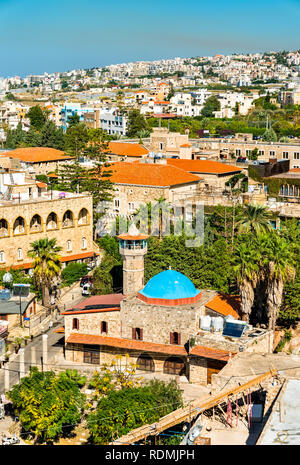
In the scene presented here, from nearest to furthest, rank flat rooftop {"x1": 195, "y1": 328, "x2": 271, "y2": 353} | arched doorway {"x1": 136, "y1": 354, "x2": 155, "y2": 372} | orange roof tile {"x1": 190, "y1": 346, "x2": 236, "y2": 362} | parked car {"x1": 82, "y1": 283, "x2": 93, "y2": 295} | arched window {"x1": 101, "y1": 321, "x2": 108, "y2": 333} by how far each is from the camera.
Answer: orange roof tile {"x1": 190, "y1": 346, "x2": 236, "y2": 362}
flat rooftop {"x1": 195, "y1": 328, "x2": 271, "y2": 353}
arched doorway {"x1": 136, "y1": 354, "x2": 155, "y2": 372}
arched window {"x1": 101, "y1": 321, "x2": 108, "y2": 333}
parked car {"x1": 82, "y1": 283, "x2": 93, "y2": 295}

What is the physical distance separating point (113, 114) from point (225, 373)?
97.5 m

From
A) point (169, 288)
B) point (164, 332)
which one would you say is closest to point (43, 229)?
point (169, 288)

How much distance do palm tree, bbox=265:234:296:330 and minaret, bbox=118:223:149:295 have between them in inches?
224

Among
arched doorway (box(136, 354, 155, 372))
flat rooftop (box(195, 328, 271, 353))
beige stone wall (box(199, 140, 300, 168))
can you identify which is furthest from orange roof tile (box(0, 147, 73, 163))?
flat rooftop (box(195, 328, 271, 353))

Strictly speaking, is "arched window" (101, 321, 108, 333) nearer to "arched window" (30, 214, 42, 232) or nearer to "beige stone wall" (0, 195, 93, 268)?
"beige stone wall" (0, 195, 93, 268)

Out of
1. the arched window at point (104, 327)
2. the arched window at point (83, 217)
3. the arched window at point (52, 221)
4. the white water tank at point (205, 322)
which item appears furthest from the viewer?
the arched window at point (83, 217)

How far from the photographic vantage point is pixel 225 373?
23609mm

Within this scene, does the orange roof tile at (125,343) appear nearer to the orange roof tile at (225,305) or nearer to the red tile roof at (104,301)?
the red tile roof at (104,301)

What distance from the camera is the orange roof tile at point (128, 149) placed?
67750mm

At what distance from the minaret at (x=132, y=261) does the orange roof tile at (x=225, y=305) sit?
3.53m

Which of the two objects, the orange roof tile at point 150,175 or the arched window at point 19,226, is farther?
the orange roof tile at point 150,175

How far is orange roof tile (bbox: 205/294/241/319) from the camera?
93.7 ft

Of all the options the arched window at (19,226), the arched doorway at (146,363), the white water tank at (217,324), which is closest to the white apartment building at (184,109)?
the arched window at (19,226)

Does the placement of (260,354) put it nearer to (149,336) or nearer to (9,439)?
(149,336)
